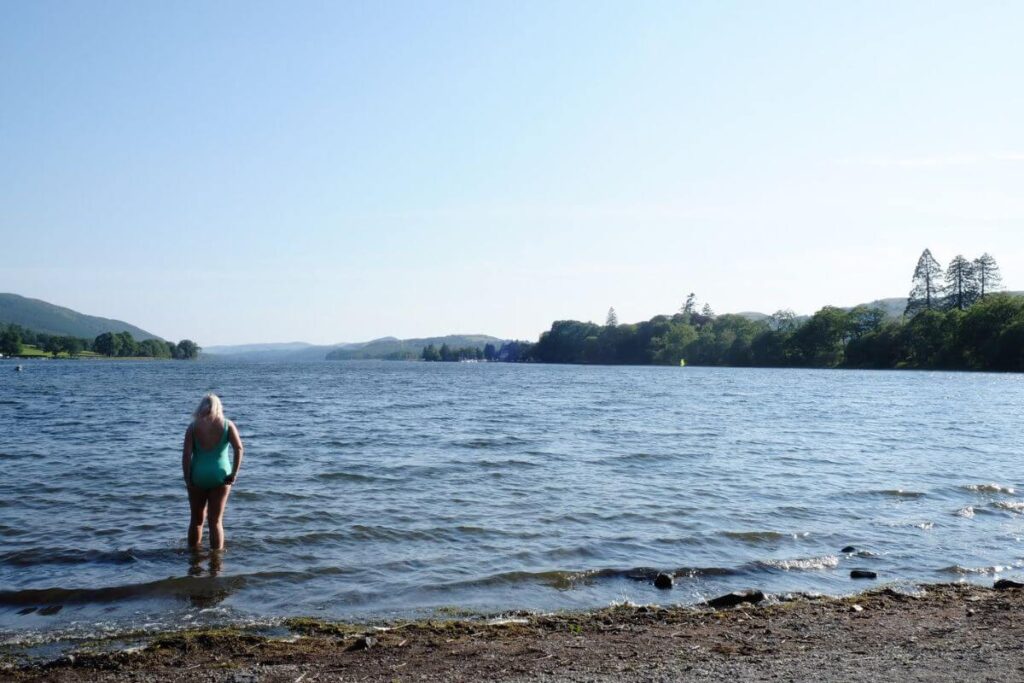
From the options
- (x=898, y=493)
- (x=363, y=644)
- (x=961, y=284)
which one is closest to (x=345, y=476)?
(x=363, y=644)

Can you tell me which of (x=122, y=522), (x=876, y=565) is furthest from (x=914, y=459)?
(x=122, y=522)

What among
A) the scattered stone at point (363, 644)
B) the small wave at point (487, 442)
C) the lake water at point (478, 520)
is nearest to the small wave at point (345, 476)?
the lake water at point (478, 520)

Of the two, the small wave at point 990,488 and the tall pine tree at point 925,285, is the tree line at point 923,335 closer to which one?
the tall pine tree at point 925,285

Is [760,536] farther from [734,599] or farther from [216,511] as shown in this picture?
[216,511]

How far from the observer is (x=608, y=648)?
26.3 ft

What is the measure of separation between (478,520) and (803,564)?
5992 millimetres

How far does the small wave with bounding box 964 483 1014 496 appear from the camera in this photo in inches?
752

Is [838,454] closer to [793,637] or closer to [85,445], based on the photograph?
[793,637]

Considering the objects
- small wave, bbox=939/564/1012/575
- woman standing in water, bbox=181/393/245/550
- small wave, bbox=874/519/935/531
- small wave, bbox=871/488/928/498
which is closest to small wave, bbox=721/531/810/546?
small wave, bbox=874/519/935/531

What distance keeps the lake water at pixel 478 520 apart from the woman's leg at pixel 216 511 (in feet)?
0.95

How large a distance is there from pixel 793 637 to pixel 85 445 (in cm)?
2501

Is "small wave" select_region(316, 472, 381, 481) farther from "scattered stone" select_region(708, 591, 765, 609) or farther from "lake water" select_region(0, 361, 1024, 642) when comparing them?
"scattered stone" select_region(708, 591, 765, 609)

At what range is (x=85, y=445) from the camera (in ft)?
86.1

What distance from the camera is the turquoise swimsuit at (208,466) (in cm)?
1219
